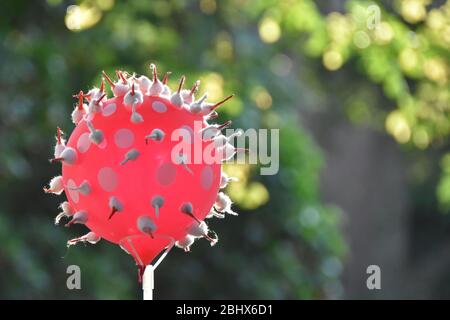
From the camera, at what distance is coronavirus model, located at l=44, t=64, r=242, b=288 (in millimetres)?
2537

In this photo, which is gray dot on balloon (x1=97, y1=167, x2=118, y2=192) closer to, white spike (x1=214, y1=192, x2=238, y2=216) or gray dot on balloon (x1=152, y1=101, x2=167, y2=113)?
gray dot on balloon (x1=152, y1=101, x2=167, y2=113)

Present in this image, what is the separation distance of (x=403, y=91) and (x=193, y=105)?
3.04m

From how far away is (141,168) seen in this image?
2.53 metres

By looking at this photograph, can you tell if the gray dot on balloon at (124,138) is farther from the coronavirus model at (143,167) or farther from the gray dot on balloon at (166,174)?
the gray dot on balloon at (166,174)

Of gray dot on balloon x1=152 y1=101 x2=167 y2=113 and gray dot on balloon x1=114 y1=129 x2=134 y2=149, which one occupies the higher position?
gray dot on balloon x1=152 y1=101 x2=167 y2=113

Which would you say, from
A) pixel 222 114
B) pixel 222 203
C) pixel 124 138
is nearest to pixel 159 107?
pixel 124 138

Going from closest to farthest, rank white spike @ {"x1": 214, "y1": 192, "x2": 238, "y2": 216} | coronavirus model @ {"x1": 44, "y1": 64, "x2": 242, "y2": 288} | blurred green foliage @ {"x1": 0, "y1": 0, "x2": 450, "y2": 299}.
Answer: coronavirus model @ {"x1": 44, "y1": 64, "x2": 242, "y2": 288} → white spike @ {"x1": 214, "y1": 192, "x2": 238, "y2": 216} → blurred green foliage @ {"x1": 0, "y1": 0, "x2": 450, "y2": 299}

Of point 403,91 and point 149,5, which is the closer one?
point 403,91

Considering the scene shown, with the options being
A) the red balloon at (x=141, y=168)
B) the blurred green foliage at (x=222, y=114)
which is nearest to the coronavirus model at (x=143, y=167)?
the red balloon at (x=141, y=168)

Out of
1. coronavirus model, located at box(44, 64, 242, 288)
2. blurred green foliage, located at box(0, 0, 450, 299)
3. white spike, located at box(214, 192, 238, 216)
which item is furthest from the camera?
blurred green foliage, located at box(0, 0, 450, 299)

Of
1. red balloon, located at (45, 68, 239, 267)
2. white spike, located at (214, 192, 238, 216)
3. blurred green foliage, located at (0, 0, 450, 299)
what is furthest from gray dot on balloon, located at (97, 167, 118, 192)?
blurred green foliage, located at (0, 0, 450, 299)

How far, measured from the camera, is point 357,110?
821 cm

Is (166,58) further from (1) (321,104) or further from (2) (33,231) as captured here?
(1) (321,104)
